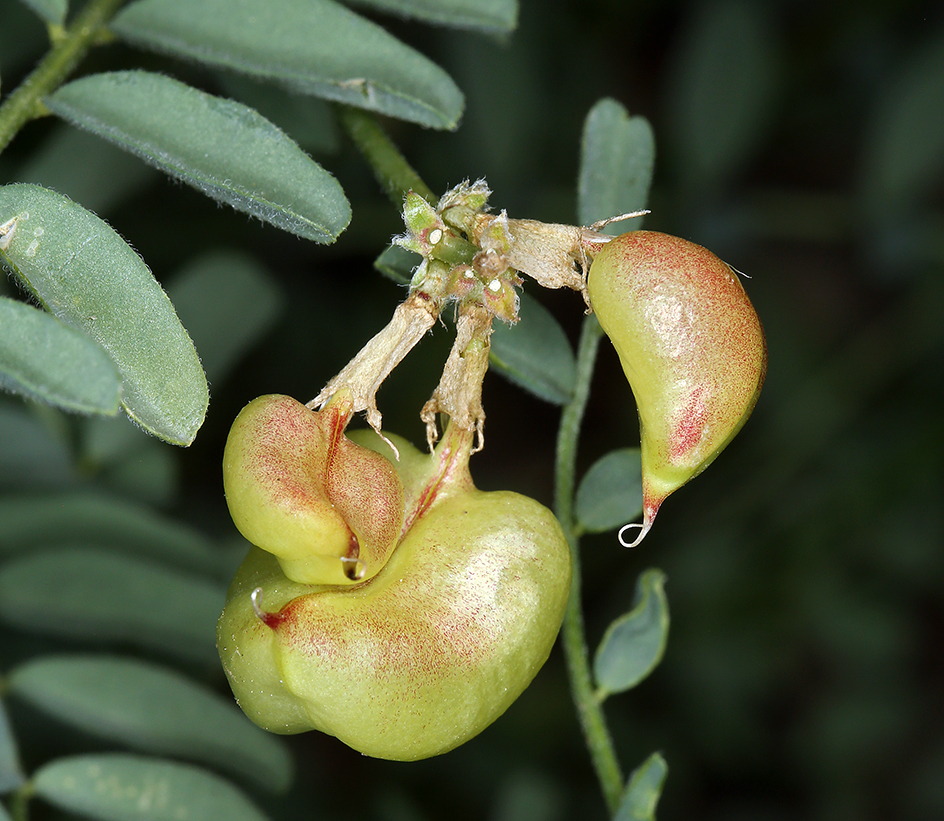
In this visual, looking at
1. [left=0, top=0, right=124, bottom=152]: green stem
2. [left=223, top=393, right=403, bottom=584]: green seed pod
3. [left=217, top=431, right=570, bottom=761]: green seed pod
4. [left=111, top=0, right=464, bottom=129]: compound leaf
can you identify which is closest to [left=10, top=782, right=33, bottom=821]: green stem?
[left=217, top=431, right=570, bottom=761]: green seed pod

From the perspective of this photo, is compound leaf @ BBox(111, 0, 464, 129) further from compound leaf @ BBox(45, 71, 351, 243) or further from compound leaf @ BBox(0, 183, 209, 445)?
compound leaf @ BBox(0, 183, 209, 445)

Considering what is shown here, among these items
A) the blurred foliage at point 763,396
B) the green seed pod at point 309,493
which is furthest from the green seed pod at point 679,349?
the blurred foliage at point 763,396

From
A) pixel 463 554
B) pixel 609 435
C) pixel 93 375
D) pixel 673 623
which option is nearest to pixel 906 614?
pixel 673 623

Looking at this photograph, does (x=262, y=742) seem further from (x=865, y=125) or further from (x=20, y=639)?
(x=865, y=125)

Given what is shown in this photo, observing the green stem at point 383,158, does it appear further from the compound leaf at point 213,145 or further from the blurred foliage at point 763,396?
the blurred foliage at point 763,396

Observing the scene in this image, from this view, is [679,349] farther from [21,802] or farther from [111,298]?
[21,802]

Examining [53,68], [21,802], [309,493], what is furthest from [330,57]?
[21,802]
